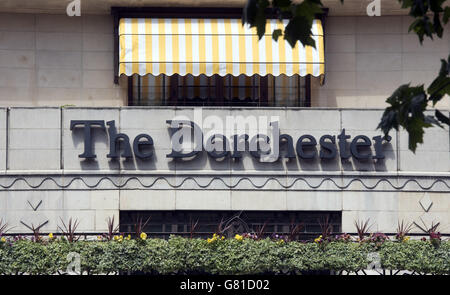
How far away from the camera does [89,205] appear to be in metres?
23.7

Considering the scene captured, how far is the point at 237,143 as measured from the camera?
2414 centimetres

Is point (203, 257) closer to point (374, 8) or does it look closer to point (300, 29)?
point (374, 8)

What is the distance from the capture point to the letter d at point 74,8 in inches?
977

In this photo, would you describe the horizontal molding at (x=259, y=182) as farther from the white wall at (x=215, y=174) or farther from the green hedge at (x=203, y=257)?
the green hedge at (x=203, y=257)

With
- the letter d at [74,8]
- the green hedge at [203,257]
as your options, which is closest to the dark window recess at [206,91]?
the letter d at [74,8]

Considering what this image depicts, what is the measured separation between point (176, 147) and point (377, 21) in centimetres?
640

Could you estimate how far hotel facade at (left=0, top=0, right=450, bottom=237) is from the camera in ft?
78.2

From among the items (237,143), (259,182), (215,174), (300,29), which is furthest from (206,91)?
(300,29)

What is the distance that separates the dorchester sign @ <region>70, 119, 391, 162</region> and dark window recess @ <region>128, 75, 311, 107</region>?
1506 mm

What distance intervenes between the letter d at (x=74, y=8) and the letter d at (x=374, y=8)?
7292 millimetres

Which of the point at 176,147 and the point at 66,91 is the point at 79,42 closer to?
the point at 66,91

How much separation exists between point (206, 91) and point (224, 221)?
3.56 m

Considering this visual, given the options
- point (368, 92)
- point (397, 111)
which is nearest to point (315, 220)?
point (368, 92)

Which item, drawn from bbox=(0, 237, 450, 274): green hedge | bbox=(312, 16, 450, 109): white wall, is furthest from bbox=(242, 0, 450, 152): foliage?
bbox=(312, 16, 450, 109): white wall
